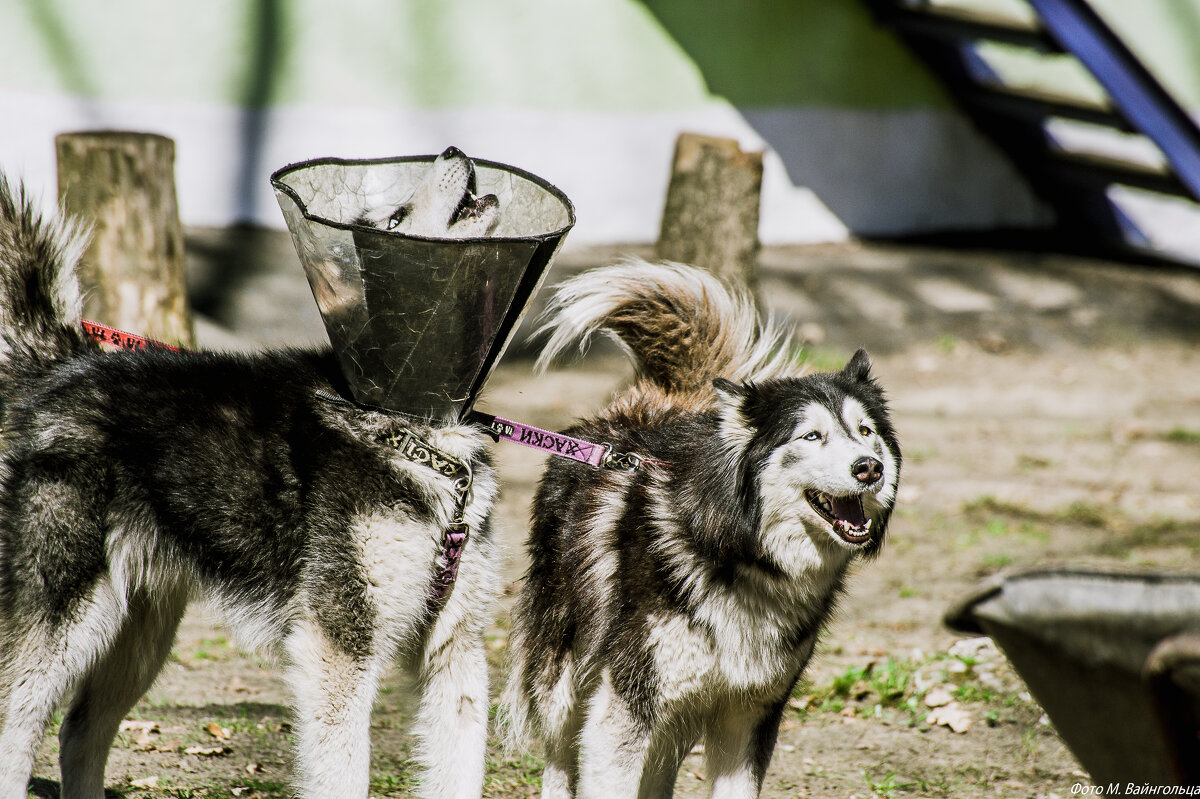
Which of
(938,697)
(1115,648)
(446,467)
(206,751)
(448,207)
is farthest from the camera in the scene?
(938,697)

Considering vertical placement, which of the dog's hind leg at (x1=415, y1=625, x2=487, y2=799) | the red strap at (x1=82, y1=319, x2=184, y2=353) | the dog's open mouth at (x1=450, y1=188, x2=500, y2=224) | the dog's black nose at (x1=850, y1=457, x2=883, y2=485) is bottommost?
the dog's hind leg at (x1=415, y1=625, x2=487, y2=799)

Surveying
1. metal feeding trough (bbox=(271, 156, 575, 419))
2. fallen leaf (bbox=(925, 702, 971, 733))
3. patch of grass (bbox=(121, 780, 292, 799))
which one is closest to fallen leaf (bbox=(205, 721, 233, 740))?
patch of grass (bbox=(121, 780, 292, 799))

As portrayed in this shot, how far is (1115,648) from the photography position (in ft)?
5.60

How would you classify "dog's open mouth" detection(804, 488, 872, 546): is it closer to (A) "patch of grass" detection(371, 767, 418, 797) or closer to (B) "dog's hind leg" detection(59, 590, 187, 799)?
(A) "patch of grass" detection(371, 767, 418, 797)

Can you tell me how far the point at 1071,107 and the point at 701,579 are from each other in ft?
27.1

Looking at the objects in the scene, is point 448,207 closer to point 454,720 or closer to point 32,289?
point 32,289

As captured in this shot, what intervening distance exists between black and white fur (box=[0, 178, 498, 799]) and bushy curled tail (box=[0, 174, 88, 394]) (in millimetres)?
38

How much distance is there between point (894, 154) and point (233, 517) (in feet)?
31.2

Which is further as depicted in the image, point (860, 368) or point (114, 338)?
point (860, 368)

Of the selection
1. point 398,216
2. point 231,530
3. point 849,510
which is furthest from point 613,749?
point 398,216

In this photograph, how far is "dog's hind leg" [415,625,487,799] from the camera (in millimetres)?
2846

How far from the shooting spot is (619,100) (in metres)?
9.77

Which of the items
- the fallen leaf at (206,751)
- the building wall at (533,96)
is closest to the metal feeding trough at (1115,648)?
the fallen leaf at (206,751)

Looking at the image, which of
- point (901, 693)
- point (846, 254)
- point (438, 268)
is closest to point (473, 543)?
point (438, 268)
